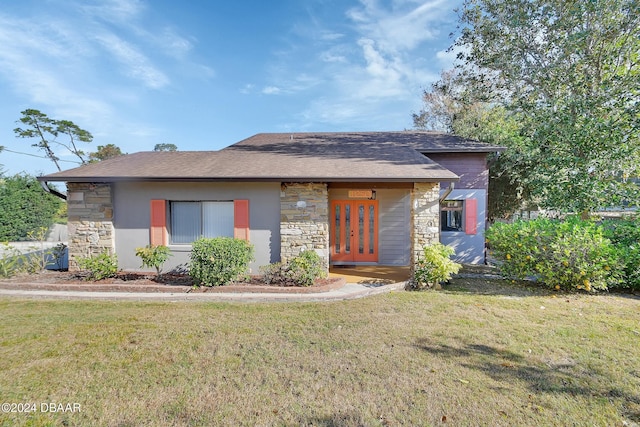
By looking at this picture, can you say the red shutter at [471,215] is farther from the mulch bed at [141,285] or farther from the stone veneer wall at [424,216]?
the mulch bed at [141,285]

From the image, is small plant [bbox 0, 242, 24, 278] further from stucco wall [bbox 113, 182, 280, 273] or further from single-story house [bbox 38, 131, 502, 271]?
stucco wall [bbox 113, 182, 280, 273]

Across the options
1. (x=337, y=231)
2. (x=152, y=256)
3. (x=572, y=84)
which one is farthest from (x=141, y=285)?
(x=572, y=84)

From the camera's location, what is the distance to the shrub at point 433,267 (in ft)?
21.3

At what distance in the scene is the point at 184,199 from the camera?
7.55m

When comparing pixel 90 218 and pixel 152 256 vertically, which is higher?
pixel 90 218

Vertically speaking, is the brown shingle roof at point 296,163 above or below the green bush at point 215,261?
above

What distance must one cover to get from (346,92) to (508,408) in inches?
594

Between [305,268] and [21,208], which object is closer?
[305,268]

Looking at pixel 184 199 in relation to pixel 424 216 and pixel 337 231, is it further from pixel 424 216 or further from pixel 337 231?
pixel 424 216

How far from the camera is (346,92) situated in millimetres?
15234

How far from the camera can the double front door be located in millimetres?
9695

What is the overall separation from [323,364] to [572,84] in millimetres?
11642

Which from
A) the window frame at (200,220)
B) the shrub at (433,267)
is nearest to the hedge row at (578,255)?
the shrub at (433,267)

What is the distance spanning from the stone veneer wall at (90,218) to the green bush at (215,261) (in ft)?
9.96
